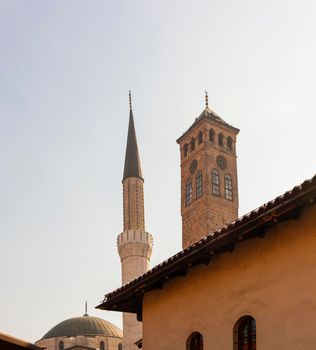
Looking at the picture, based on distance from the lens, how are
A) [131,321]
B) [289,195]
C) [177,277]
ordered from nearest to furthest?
[289,195] < [177,277] < [131,321]

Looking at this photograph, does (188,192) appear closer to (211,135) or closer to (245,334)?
(211,135)

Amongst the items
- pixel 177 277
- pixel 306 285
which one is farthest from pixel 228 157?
pixel 306 285

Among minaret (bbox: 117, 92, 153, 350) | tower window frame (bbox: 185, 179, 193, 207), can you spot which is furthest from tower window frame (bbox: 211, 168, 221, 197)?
minaret (bbox: 117, 92, 153, 350)

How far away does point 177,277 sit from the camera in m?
9.45

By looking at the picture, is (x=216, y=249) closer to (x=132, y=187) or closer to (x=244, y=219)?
(x=244, y=219)

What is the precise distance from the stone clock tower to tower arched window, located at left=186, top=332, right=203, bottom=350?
76.7ft

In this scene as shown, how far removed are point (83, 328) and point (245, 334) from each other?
46775 millimetres

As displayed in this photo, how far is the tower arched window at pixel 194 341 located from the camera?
885 cm

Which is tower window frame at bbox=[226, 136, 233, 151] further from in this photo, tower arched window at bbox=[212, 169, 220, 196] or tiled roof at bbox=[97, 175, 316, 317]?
tiled roof at bbox=[97, 175, 316, 317]

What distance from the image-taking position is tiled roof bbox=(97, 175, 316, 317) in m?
6.87

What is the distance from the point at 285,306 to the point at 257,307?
52cm

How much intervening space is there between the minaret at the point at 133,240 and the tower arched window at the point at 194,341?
96.3 ft

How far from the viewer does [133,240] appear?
129 feet

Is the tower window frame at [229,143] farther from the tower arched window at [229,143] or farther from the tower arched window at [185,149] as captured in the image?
the tower arched window at [185,149]
